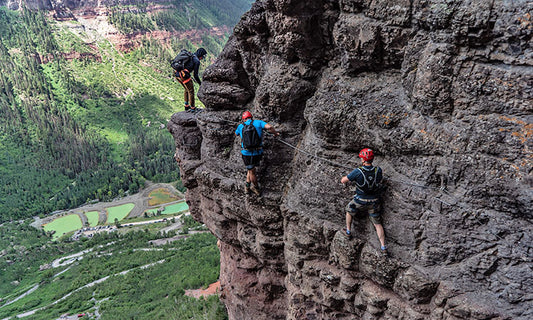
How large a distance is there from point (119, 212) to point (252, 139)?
8865cm

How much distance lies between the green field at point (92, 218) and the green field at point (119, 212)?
2816 millimetres

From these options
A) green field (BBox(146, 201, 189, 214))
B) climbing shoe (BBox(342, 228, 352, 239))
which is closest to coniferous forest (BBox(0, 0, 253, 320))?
green field (BBox(146, 201, 189, 214))

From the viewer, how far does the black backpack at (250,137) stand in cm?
970

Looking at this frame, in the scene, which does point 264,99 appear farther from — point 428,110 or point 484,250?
point 484,250

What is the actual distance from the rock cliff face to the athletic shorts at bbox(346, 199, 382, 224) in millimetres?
292

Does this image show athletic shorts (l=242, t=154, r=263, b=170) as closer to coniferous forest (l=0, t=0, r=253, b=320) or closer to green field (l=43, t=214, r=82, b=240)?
coniferous forest (l=0, t=0, r=253, b=320)

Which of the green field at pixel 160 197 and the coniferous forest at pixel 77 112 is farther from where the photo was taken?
the coniferous forest at pixel 77 112

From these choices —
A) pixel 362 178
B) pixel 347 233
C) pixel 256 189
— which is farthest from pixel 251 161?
pixel 362 178

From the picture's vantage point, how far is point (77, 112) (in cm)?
12450

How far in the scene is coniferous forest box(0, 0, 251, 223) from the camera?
97.1 meters

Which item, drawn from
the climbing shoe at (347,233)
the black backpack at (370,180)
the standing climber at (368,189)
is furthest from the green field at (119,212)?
the black backpack at (370,180)

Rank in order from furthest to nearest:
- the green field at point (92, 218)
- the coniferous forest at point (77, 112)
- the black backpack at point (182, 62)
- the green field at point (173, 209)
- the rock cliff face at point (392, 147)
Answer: the coniferous forest at point (77, 112), the green field at point (173, 209), the green field at point (92, 218), the black backpack at point (182, 62), the rock cliff face at point (392, 147)

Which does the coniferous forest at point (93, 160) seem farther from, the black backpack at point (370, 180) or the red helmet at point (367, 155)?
the red helmet at point (367, 155)

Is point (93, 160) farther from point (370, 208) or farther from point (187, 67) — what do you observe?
point (370, 208)
